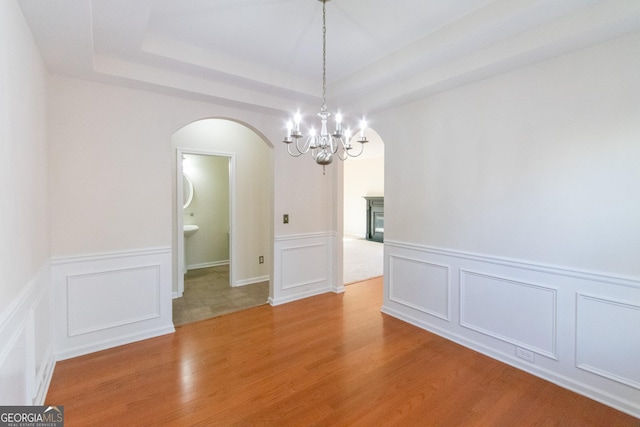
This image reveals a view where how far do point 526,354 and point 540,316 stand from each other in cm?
35

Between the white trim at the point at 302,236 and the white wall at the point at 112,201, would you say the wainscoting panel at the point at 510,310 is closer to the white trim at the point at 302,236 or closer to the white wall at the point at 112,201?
the white trim at the point at 302,236

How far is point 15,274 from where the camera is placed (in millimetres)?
1511

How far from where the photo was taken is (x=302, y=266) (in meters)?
4.16

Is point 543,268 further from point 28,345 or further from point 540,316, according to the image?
point 28,345

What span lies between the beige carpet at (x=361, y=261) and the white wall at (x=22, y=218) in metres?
3.72

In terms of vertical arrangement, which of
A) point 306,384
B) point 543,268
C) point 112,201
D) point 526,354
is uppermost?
point 112,201

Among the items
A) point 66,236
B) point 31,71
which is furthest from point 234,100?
point 66,236

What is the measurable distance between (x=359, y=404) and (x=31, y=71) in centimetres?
311

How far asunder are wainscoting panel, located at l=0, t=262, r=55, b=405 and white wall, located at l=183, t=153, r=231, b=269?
3.32 metres

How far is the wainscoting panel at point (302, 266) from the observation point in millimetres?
3939

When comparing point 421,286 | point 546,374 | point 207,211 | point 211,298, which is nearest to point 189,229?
point 207,211

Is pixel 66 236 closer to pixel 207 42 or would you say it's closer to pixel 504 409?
pixel 207 42

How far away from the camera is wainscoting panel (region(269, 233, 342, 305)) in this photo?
12.9 feet

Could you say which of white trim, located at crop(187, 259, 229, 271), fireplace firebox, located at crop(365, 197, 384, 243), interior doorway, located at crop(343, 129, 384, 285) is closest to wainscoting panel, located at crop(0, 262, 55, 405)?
white trim, located at crop(187, 259, 229, 271)
